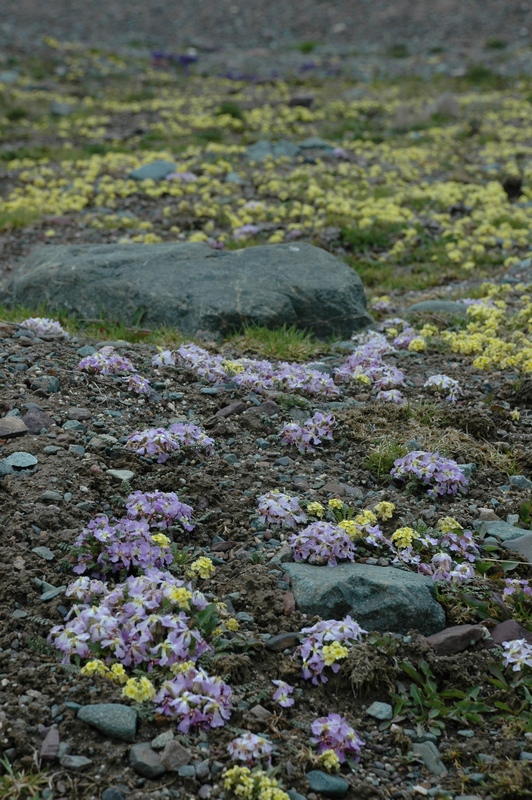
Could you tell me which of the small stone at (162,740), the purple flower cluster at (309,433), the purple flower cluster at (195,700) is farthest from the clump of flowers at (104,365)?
the small stone at (162,740)

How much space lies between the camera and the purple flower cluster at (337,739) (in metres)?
4.28

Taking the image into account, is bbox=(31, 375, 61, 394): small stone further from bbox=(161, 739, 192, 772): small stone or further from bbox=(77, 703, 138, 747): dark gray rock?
bbox=(161, 739, 192, 772): small stone

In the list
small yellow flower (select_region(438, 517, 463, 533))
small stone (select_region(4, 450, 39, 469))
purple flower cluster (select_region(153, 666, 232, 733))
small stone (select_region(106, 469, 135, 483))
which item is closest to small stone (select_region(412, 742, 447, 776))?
purple flower cluster (select_region(153, 666, 232, 733))

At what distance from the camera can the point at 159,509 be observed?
562 centimetres

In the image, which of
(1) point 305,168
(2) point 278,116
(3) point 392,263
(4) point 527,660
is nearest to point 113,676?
(4) point 527,660

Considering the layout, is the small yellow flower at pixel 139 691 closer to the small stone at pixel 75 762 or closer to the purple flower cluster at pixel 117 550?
the small stone at pixel 75 762

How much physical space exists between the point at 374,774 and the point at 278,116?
2171 centimetres

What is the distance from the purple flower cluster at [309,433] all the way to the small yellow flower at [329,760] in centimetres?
300

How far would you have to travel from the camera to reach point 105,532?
5273mm

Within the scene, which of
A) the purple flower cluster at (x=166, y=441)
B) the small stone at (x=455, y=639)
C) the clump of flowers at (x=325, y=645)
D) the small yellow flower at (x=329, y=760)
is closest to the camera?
the small yellow flower at (x=329, y=760)

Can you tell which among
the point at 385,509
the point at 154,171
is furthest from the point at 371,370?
the point at 154,171

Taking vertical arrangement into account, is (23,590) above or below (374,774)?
above

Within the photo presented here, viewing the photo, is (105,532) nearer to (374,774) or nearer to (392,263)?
(374,774)

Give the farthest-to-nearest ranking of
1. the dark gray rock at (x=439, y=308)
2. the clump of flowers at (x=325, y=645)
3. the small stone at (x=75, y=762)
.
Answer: the dark gray rock at (x=439, y=308) → the clump of flowers at (x=325, y=645) → the small stone at (x=75, y=762)
